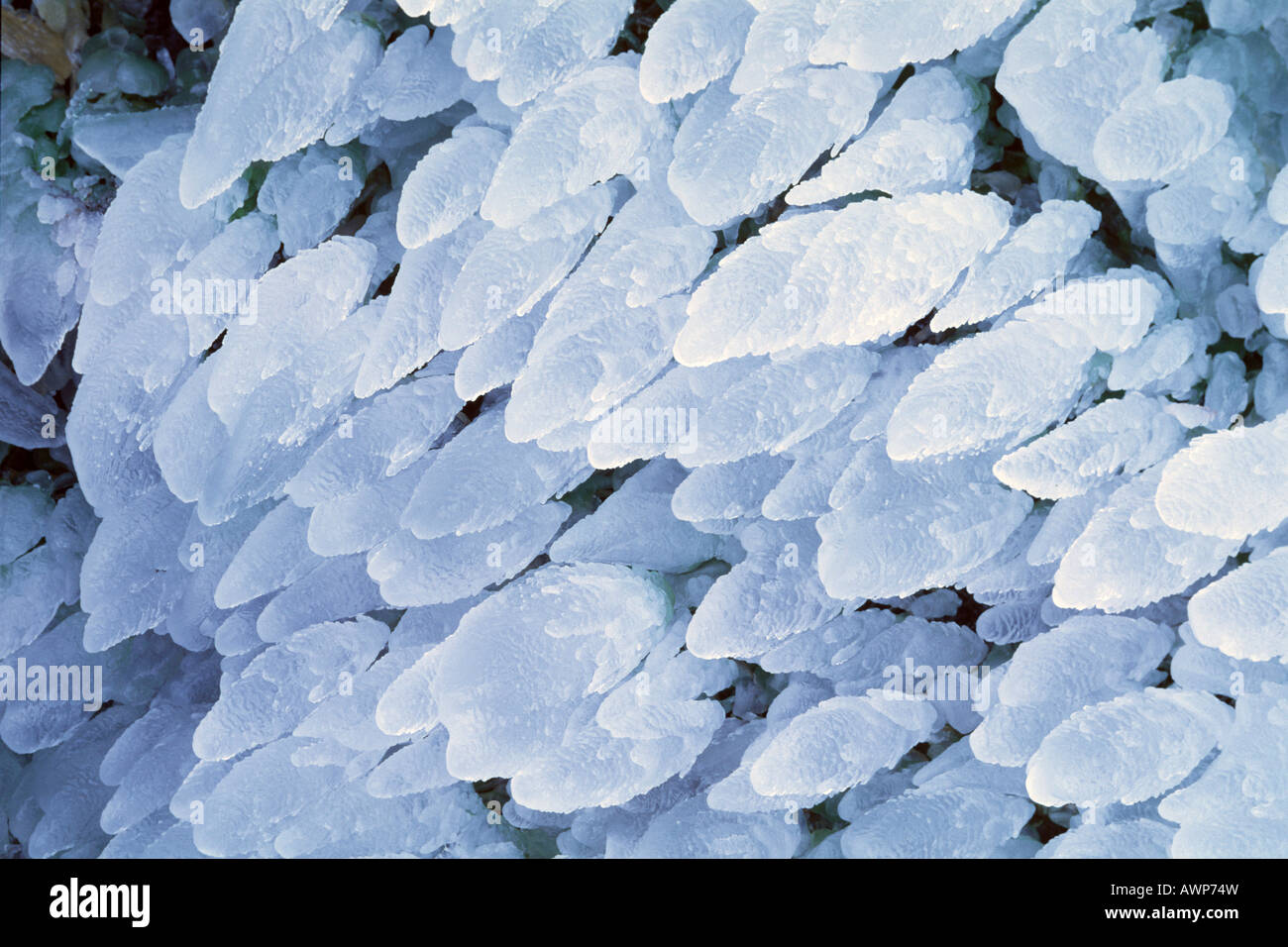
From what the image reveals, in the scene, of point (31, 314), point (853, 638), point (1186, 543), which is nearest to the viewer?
point (1186, 543)

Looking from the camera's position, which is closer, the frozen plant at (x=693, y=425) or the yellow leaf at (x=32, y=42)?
the frozen plant at (x=693, y=425)

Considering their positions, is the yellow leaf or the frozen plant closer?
the frozen plant

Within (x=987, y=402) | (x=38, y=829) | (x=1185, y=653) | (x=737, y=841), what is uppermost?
(x=987, y=402)

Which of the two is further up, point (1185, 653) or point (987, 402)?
point (987, 402)

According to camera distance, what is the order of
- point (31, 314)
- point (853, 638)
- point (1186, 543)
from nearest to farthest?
point (1186, 543)
point (853, 638)
point (31, 314)

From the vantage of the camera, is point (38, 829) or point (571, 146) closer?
point (571, 146)

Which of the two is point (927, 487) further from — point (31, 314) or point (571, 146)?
point (31, 314)

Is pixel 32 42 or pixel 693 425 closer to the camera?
pixel 693 425

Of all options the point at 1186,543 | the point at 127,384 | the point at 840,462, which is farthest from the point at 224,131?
the point at 1186,543

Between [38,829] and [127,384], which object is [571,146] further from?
[38,829]
